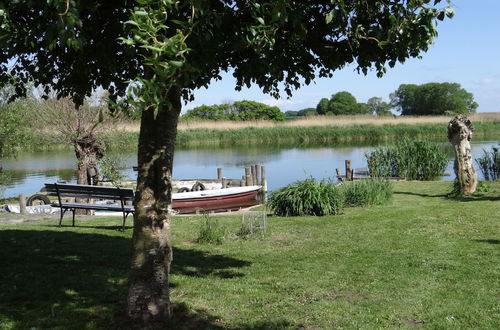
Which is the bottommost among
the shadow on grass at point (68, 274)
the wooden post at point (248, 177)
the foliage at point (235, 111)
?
the wooden post at point (248, 177)

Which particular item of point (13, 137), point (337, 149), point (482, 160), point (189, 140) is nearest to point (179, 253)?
point (13, 137)

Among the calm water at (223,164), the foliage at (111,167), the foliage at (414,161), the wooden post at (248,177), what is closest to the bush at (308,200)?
the foliage at (111,167)

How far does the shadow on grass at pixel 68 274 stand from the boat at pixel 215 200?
830cm

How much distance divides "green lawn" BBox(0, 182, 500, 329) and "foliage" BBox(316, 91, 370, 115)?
11919 cm

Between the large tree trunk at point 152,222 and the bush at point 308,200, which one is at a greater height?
the large tree trunk at point 152,222

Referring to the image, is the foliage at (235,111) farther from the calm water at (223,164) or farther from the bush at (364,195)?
the bush at (364,195)

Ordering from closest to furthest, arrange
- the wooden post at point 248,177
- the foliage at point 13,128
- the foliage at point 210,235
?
the foliage at point 210,235
the foliage at point 13,128
the wooden post at point 248,177

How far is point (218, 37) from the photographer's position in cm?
405

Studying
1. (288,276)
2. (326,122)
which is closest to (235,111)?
(326,122)

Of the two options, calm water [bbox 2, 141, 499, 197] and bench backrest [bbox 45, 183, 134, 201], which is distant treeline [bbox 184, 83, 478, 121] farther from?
bench backrest [bbox 45, 183, 134, 201]

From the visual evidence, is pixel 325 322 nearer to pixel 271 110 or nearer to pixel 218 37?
pixel 218 37

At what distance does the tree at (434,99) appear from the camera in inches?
4033

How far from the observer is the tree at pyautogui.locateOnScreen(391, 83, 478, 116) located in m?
102

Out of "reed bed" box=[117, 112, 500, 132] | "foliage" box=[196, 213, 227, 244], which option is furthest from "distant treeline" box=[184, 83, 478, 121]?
"foliage" box=[196, 213, 227, 244]
